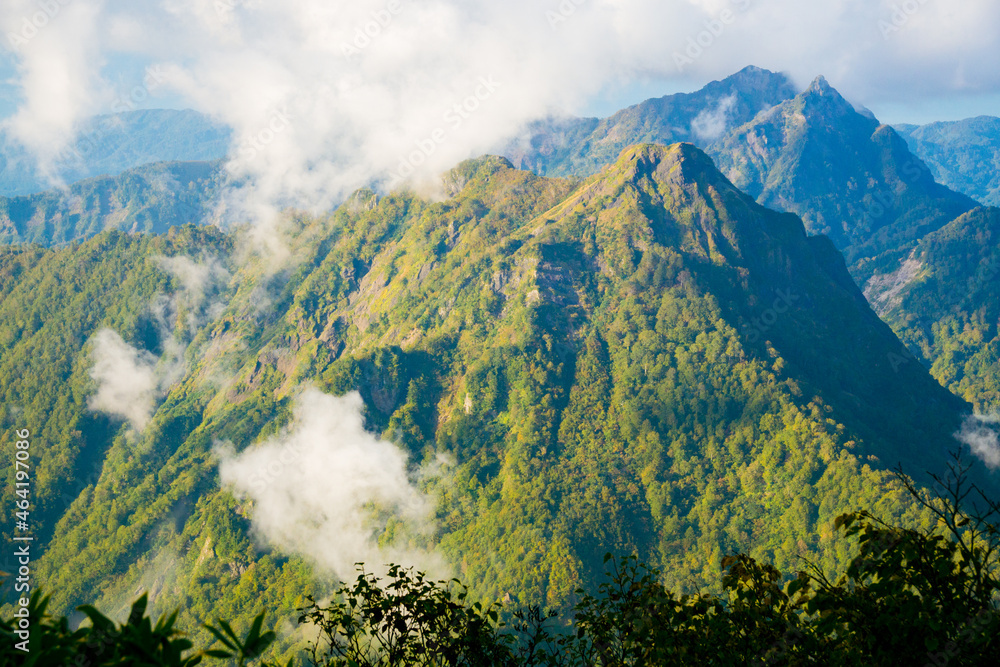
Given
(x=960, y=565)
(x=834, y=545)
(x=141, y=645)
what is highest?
(x=834, y=545)

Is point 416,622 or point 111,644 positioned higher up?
point 416,622

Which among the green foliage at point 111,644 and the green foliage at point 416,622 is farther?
the green foliage at point 416,622

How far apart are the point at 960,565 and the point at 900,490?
614ft

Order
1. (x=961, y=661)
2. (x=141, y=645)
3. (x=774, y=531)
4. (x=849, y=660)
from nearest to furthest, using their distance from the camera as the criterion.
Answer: (x=141, y=645) → (x=961, y=661) → (x=849, y=660) → (x=774, y=531)

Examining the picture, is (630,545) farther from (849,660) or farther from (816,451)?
(849,660)

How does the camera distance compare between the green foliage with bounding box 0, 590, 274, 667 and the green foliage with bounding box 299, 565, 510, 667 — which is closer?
the green foliage with bounding box 0, 590, 274, 667

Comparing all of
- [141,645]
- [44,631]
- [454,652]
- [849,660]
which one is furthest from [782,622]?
[44,631]

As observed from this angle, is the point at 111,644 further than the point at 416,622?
No

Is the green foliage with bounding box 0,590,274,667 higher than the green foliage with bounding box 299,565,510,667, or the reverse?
the green foliage with bounding box 299,565,510,667

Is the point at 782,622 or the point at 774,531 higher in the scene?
the point at 774,531

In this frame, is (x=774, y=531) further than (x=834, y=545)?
Yes

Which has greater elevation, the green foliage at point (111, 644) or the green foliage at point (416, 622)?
the green foliage at point (416, 622)

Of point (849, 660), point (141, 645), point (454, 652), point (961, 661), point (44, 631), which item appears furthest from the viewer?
point (454, 652)

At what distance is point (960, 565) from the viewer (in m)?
13.3
